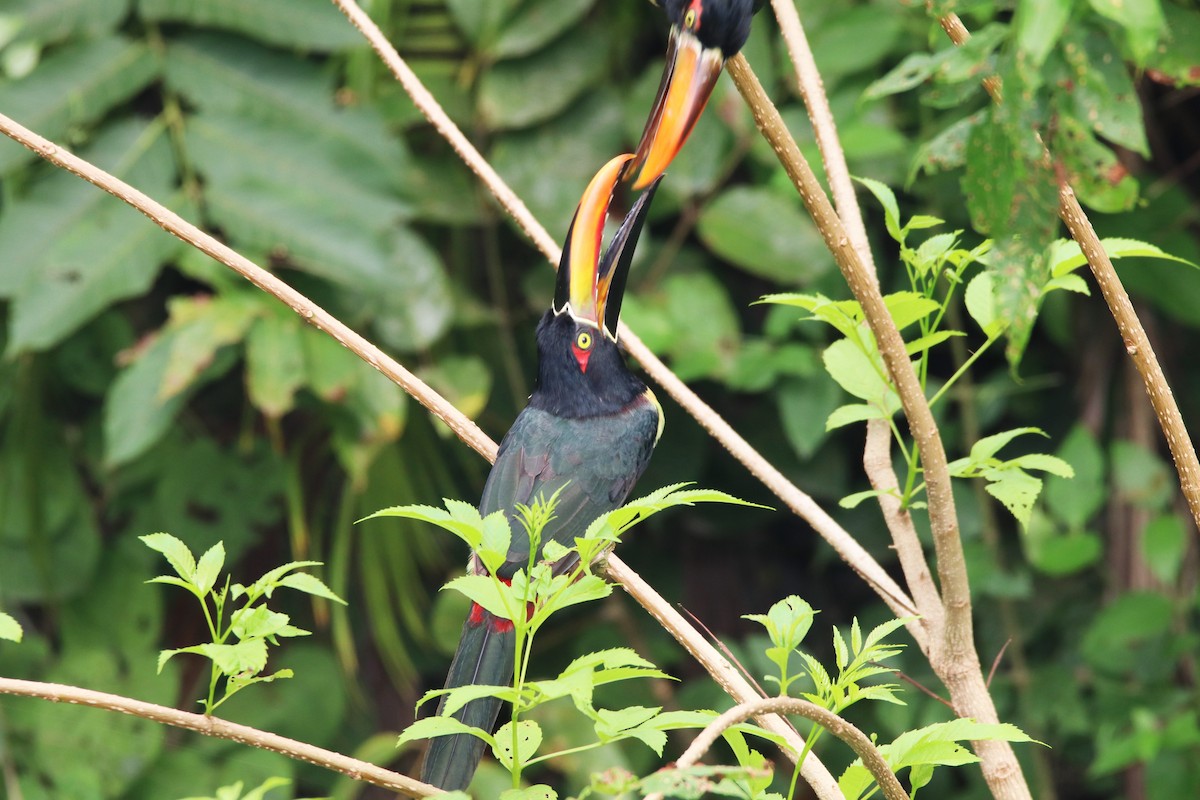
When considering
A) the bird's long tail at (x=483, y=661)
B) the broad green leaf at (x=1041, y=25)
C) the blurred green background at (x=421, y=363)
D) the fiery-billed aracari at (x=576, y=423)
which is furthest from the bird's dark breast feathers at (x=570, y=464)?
the broad green leaf at (x=1041, y=25)

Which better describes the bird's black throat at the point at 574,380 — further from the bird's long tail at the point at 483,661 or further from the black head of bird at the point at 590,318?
the bird's long tail at the point at 483,661

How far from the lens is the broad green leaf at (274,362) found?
2.21m

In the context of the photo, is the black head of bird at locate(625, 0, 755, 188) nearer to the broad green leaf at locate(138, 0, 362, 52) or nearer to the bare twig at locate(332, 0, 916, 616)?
the bare twig at locate(332, 0, 916, 616)

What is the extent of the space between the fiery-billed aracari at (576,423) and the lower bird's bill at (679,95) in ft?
0.80

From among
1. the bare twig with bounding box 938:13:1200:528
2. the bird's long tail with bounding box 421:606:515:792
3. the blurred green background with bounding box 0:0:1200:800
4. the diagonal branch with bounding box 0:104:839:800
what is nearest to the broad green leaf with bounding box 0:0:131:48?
the blurred green background with bounding box 0:0:1200:800

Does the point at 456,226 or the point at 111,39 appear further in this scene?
the point at 456,226

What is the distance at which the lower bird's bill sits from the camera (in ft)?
3.85

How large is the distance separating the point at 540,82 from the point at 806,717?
1969 mm

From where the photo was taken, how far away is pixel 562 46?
263 cm

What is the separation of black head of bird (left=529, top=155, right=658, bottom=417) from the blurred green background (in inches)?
20.5

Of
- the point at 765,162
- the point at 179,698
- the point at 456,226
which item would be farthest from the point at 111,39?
the point at 179,698

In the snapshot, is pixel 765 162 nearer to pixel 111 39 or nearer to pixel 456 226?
pixel 456 226

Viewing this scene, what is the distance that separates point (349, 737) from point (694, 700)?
0.89 metres

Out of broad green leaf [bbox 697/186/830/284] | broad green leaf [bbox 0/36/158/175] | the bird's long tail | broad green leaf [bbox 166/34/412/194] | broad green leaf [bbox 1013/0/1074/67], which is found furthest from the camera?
broad green leaf [bbox 697/186/830/284]
